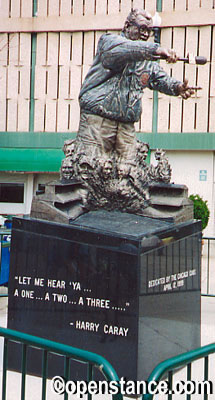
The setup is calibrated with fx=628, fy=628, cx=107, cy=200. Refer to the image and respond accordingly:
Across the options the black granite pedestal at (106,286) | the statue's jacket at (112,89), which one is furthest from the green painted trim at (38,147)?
the black granite pedestal at (106,286)

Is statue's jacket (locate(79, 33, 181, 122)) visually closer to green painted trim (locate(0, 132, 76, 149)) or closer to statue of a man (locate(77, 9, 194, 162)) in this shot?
statue of a man (locate(77, 9, 194, 162))

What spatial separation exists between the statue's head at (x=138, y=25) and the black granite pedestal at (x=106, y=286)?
75.0 inches

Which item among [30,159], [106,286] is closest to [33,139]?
[30,159]

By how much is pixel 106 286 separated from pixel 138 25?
2.76 metres

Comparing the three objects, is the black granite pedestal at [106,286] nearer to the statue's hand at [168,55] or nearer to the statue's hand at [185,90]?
the statue's hand at [185,90]

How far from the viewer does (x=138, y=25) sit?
21.7 feet

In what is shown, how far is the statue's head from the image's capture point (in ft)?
21.7

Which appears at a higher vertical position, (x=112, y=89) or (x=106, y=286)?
(x=112, y=89)

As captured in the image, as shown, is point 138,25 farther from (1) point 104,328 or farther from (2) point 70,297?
(1) point 104,328

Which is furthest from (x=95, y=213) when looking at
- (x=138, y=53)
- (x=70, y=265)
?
(x=138, y=53)

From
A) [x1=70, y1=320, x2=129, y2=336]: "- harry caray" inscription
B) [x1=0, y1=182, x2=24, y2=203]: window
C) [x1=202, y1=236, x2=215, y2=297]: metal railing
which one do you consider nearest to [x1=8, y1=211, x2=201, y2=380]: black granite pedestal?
[x1=70, y1=320, x2=129, y2=336]: "- harry caray" inscription

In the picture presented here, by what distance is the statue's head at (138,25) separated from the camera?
6621mm

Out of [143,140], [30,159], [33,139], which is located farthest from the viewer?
[33,139]

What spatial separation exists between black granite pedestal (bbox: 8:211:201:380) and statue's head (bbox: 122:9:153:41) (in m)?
1.90
